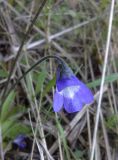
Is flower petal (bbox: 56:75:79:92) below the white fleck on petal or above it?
above

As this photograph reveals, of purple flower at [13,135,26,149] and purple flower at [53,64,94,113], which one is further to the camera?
purple flower at [13,135,26,149]

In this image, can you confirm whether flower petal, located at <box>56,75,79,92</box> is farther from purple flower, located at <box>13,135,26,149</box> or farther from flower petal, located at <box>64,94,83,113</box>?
purple flower, located at <box>13,135,26,149</box>

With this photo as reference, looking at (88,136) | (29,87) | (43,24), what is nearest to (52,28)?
(43,24)

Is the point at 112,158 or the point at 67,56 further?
the point at 67,56

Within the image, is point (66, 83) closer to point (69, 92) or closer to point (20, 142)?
point (69, 92)

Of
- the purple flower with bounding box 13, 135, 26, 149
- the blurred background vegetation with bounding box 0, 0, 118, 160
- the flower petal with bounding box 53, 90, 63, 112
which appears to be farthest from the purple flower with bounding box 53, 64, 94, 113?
the purple flower with bounding box 13, 135, 26, 149

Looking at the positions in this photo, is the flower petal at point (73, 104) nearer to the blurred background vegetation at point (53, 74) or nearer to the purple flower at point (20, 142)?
the blurred background vegetation at point (53, 74)

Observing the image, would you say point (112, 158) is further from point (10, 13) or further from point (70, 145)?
point (10, 13)

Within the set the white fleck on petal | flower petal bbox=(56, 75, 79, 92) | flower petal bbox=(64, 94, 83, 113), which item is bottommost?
flower petal bbox=(64, 94, 83, 113)
